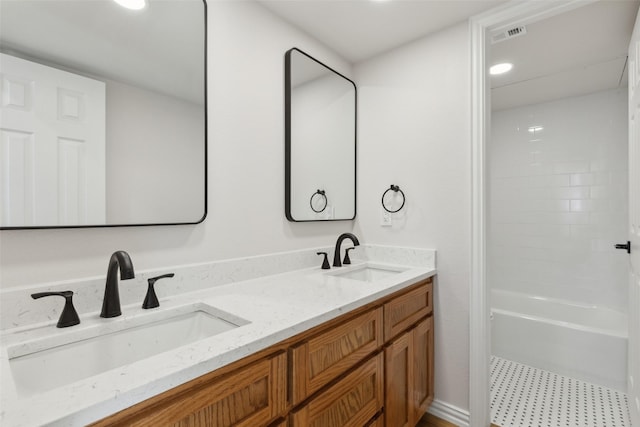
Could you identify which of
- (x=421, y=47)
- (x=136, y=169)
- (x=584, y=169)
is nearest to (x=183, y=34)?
(x=136, y=169)

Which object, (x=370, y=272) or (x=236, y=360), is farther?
(x=370, y=272)

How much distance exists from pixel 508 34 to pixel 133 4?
182 cm

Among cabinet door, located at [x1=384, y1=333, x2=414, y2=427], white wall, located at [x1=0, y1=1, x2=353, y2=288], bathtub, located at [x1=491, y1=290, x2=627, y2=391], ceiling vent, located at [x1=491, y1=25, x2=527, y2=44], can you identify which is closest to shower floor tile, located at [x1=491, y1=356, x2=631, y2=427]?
bathtub, located at [x1=491, y1=290, x2=627, y2=391]

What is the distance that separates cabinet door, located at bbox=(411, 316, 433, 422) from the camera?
1.58m

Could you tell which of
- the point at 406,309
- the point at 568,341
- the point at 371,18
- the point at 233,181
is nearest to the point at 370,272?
the point at 406,309

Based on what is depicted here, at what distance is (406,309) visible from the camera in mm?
1527

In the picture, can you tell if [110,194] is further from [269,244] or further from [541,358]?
[541,358]

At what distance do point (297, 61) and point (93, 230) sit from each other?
1.33 m

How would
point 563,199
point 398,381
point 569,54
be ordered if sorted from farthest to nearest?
point 563,199
point 569,54
point 398,381

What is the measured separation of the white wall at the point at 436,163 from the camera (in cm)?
171

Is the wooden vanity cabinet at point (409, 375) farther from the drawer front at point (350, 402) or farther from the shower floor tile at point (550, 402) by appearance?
the shower floor tile at point (550, 402)

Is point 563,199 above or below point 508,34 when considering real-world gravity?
below

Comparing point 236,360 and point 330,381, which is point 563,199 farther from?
point 236,360

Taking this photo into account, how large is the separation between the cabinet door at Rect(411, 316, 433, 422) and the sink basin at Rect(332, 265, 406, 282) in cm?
33
